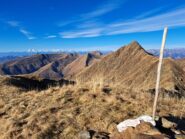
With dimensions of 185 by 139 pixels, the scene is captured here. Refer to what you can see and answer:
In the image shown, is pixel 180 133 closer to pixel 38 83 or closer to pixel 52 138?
pixel 52 138

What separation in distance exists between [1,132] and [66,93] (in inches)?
176

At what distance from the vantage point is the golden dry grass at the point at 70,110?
1014 centimetres

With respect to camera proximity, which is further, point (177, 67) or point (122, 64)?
point (122, 64)

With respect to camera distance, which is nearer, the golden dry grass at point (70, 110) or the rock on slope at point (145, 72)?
the golden dry grass at point (70, 110)

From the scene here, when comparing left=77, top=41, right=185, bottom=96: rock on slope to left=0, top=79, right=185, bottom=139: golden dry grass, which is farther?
left=77, top=41, right=185, bottom=96: rock on slope

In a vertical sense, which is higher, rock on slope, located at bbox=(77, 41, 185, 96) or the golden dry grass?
the golden dry grass

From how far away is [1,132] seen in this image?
10.4 m

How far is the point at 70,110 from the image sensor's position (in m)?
11.7

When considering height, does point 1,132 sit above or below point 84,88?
below

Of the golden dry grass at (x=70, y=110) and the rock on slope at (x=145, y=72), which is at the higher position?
the golden dry grass at (x=70, y=110)

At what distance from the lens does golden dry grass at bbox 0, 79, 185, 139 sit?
10141 mm

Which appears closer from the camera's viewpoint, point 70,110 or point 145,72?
point 70,110

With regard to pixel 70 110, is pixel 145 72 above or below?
below

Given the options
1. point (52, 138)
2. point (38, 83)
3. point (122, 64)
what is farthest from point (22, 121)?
point (122, 64)
